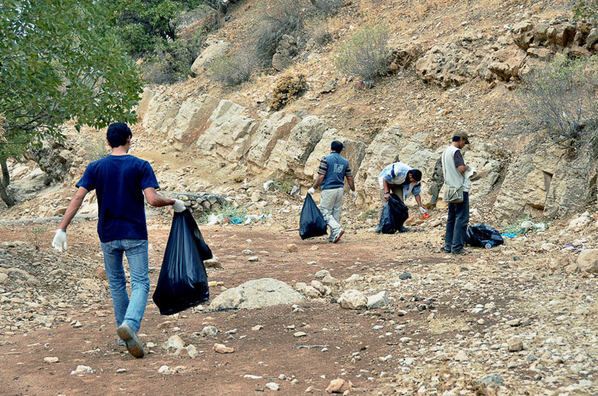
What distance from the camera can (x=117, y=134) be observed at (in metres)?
3.89

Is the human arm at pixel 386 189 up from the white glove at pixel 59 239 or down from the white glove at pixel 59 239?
down

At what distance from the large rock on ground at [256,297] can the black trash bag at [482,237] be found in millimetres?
3093

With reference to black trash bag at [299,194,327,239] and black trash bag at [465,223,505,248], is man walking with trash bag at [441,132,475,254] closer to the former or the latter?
black trash bag at [465,223,505,248]

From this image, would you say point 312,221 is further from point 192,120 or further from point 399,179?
point 192,120

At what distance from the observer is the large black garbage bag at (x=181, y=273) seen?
420 cm

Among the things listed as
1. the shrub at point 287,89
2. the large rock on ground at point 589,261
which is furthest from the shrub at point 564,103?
the shrub at point 287,89

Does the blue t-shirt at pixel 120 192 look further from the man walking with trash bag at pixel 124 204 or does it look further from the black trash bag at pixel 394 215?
the black trash bag at pixel 394 215

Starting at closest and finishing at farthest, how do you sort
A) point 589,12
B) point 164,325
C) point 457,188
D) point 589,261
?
point 164,325
point 589,261
point 457,188
point 589,12

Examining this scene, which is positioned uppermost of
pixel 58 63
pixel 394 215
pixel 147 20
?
pixel 147 20

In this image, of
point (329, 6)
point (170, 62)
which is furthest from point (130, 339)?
point (170, 62)

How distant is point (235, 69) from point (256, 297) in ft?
48.7

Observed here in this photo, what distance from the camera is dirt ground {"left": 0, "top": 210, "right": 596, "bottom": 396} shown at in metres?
3.21

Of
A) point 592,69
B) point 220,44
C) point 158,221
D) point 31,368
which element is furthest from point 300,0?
point 31,368

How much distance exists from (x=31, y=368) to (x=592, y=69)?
9672 millimetres
